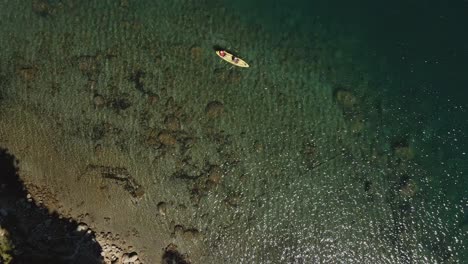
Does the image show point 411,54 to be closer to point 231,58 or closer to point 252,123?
point 252,123

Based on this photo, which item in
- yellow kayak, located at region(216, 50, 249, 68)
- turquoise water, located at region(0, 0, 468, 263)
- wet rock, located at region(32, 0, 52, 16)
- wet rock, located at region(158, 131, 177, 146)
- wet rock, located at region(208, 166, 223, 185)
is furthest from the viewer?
wet rock, located at region(32, 0, 52, 16)

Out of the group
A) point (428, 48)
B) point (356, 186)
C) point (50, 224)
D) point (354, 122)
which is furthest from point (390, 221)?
point (50, 224)

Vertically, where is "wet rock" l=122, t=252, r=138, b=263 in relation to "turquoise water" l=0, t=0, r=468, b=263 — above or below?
below

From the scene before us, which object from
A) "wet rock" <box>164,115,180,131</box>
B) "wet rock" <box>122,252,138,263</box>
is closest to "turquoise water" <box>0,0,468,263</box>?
"wet rock" <box>164,115,180,131</box>

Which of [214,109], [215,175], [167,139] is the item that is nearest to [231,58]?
[214,109]

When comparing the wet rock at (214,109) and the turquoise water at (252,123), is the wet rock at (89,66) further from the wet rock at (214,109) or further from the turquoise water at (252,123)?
the wet rock at (214,109)

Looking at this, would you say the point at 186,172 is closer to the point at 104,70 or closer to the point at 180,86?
the point at 180,86

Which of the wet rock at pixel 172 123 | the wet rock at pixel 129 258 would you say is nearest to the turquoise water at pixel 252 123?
the wet rock at pixel 172 123

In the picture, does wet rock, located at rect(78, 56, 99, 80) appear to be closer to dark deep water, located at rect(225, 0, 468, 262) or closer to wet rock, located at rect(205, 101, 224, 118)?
wet rock, located at rect(205, 101, 224, 118)
